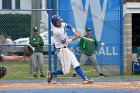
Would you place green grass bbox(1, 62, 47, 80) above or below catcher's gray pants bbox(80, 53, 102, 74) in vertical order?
below

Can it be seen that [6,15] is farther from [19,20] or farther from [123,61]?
[123,61]

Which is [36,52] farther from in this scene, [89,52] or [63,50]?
[63,50]

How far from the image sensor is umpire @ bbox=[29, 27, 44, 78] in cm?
1880

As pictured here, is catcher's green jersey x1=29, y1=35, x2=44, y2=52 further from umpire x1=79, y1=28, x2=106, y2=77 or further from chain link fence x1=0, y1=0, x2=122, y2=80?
umpire x1=79, y1=28, x2=106, y2=77

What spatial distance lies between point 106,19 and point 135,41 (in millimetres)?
4180

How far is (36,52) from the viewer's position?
19.1m

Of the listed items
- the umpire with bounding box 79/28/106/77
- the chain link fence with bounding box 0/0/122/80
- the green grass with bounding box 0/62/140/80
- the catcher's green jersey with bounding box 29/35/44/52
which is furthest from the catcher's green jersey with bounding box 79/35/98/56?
the catcher's green jersey with bounding box 29/35/44/52

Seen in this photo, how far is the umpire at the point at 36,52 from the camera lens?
18797mm

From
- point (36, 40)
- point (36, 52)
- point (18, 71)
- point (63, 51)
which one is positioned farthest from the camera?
point (18, 71)

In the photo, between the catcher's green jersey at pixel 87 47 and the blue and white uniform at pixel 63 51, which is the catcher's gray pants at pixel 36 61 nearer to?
the catcher's green jersey at pixel 87 47

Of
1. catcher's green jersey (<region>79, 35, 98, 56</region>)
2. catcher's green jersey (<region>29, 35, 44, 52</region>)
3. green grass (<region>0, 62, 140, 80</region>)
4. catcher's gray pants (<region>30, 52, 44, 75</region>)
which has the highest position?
catcher's green jersey (<region>29, 35, 44, 52</region>)

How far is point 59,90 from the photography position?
12508 mm

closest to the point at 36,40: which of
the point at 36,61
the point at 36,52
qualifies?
the point at 36,52

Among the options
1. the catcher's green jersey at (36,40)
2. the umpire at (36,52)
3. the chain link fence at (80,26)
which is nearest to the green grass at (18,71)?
the chain link fence at (80,26)
